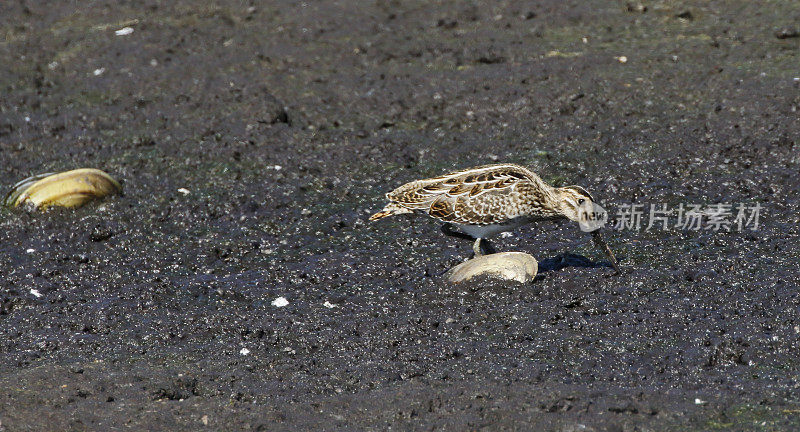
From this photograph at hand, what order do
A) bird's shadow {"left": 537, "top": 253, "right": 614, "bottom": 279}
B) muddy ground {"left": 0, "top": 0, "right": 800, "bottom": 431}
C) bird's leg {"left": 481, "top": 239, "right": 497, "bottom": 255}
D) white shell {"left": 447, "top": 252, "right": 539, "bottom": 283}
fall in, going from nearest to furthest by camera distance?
muddy ground {"left": 0, "top": 0, "right": 800, "bottom": 431}
white shell {"left": 447, "top": 252, "right": 539, "bottom": 283}
bird's shadow {"left": 537, "top": 253, "right": 614, "bottom": 279}
bird's leg {"left": 481, "top": 239, "right": 497, "bottom": 255}

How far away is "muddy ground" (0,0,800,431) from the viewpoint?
6.91 meters

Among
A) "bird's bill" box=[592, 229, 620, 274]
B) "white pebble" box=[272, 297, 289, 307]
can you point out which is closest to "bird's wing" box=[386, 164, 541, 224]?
"bird's bill" box=[592, 229, 620, 274]

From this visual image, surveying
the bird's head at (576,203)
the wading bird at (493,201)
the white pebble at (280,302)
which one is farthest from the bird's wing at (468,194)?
the white pebble at (280,302)

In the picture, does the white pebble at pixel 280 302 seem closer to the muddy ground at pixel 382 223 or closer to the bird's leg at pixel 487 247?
the muddy ground at pixel 382 223

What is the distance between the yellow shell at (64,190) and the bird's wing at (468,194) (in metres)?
3.64

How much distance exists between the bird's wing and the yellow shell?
364 cm

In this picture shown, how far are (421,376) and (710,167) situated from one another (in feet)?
16.0

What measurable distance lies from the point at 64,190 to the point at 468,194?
4610 mm

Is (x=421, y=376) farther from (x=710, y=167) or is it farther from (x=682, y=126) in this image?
(x=682, y=126)

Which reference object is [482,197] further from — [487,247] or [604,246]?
[604,246]

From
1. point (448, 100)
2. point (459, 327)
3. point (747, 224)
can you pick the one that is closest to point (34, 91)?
point (448, 100)

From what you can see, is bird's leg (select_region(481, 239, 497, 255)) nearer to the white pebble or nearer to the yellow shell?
the white pebble

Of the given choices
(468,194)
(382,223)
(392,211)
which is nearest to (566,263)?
(468,194)

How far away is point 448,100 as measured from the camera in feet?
41.1
